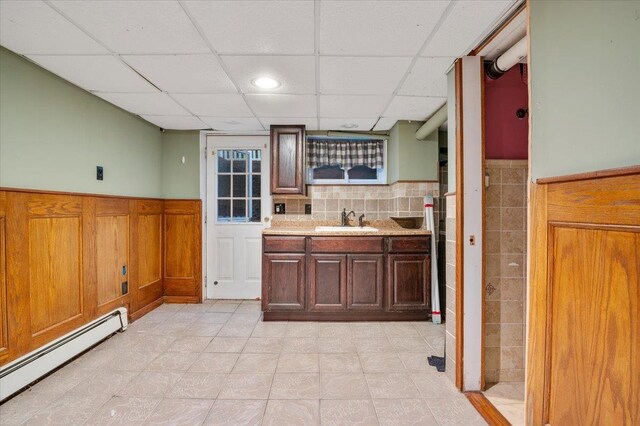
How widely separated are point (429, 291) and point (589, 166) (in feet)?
8.32

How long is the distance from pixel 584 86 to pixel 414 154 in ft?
8.73

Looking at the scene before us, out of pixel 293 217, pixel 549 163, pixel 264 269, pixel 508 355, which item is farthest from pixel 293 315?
pixel 549 163

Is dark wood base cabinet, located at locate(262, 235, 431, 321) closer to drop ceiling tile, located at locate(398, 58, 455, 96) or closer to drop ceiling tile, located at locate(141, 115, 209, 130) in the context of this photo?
drop ceiling tile, located at locate(398, 58, 455, 96)

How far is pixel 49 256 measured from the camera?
236 centimetres

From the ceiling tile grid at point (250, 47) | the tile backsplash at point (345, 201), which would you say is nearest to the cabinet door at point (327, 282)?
the tile backsplash at point (345, 201)

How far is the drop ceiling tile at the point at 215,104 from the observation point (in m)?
2.84

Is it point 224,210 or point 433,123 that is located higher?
point 433,123

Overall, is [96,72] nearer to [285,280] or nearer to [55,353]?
[55,353]

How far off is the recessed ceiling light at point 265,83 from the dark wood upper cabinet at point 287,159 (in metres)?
1.20

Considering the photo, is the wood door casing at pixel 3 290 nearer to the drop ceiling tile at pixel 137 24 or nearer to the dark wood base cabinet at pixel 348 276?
the drop ceiling tile at pixel 137 24

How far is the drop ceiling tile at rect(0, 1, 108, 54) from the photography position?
5.33 ft

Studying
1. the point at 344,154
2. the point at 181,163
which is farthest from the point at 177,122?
the point at 344,154

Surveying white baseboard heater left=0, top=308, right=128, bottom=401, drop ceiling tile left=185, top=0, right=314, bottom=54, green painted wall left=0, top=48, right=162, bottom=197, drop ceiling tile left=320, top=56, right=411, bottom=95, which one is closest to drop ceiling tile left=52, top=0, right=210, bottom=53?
drop ceiling tile left=185, top=0, right=314, bottom=54

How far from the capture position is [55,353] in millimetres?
2316
